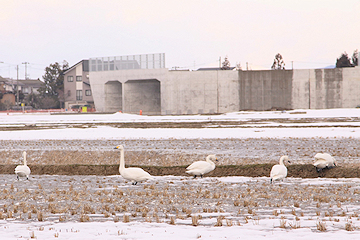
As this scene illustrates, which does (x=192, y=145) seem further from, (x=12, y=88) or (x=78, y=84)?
(x=12, y=88)

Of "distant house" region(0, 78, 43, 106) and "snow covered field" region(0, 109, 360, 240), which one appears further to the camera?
"distant house" region(0, 78, 43, 106)

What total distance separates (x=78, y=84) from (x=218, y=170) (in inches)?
3959

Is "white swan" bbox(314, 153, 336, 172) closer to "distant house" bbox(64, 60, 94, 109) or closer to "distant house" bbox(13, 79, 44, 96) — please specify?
"distant house" bbox(64, 60, 94, 109)

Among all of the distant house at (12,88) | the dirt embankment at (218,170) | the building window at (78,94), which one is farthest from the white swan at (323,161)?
the distant house at (12,88)

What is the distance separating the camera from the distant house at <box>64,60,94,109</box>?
112 m

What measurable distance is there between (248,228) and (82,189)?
21.3ft

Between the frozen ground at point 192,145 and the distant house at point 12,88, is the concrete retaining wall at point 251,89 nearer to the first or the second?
the frozen ground at point 192,145

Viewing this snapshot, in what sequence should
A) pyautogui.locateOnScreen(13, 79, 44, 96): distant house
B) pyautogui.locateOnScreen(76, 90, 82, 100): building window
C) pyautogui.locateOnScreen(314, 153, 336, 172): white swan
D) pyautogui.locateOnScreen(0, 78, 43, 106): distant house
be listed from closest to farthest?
pyautogui.locateOnScreen(314, 153, 336, 172): white swan, pyautogui.locateOnScreen(76, 90, 82, 100): building window, pyautogui.locateOnScreen(0, 78, 43, 106): distant house, pyautogui.locateOnScreen(13, 79, 44, 96): distant house

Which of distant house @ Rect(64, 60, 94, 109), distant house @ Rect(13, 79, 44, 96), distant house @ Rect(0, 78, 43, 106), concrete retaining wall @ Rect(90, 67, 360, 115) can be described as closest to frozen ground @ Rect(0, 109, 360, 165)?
concrete retaining wall @ Rect(90, 67, 360, 115)

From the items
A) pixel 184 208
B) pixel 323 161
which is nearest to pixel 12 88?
pixel 323 161

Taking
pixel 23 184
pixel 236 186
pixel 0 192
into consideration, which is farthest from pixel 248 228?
pixel 23 184

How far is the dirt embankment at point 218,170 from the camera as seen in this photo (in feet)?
49.9

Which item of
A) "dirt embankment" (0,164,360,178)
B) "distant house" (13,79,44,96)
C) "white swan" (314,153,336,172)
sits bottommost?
"dirt embankment" (0,164,360,178)

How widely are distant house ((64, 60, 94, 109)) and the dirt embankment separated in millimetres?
94498
